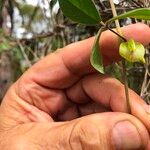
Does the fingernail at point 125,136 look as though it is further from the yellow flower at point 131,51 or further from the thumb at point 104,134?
the yellow flower at point 131,51

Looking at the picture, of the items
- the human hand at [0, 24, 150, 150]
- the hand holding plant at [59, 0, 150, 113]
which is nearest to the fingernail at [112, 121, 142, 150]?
the human hand at [0, 24, 150, 150]

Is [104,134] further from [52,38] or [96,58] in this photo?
[52,38]

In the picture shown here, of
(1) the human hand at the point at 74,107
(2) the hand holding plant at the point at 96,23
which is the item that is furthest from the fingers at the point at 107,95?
(2) the hand holding plant at the point at 96,23

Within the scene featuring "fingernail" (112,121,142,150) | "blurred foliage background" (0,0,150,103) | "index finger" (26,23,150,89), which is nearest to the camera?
"fingernail" (112,121,142,150)

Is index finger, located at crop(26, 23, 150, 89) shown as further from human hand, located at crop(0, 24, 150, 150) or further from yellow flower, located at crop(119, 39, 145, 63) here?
yellow flower, located at crop(119, 39, 145, 63)

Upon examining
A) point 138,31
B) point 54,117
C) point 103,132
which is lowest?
point 54,117

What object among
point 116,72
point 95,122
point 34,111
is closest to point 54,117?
point 34,111

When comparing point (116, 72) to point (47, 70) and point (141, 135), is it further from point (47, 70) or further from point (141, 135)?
point (141, 135)
